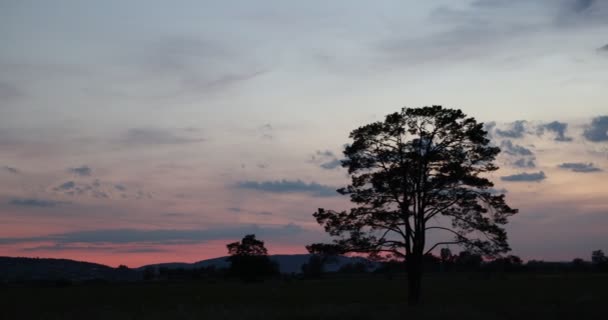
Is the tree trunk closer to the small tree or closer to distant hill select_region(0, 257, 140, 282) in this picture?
the small tree

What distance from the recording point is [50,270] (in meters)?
176

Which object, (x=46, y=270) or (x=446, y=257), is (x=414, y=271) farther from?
(x=46, y=270)

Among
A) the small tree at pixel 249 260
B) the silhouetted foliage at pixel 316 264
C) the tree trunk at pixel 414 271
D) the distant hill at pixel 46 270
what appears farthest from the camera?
the distant hill at pixel 46 270

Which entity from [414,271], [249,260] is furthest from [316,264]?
[249,260]

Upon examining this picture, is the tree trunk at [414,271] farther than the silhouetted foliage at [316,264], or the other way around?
the silhouetted foliage at [316,264]

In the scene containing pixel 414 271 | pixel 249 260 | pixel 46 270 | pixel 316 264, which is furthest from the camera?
pixel 46 270

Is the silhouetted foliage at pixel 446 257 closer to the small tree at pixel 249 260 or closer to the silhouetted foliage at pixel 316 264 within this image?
the silhouetted foliage at pixel 316 264

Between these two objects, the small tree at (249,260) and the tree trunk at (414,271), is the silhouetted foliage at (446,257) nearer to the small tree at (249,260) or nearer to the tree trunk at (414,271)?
the tree trunk at (414,271)

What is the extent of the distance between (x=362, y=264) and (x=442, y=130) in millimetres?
7590

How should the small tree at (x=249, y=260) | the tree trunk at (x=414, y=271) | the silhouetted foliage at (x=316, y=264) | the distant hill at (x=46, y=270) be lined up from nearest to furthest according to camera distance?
1. the tree trunk at (x=414, y=271)
2. the silhouetted foliage at (x=316, y=264)
3. the small tree at (x=249, y=260)
4. the distant hill at (x=46, y=270)

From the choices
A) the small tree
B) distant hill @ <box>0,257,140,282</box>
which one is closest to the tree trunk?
the small tree

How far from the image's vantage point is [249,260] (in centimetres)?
9906

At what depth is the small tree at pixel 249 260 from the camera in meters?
98.4

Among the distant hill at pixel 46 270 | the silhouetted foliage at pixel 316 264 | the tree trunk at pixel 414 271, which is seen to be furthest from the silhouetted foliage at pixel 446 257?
the distant hill at pixel 46 270
